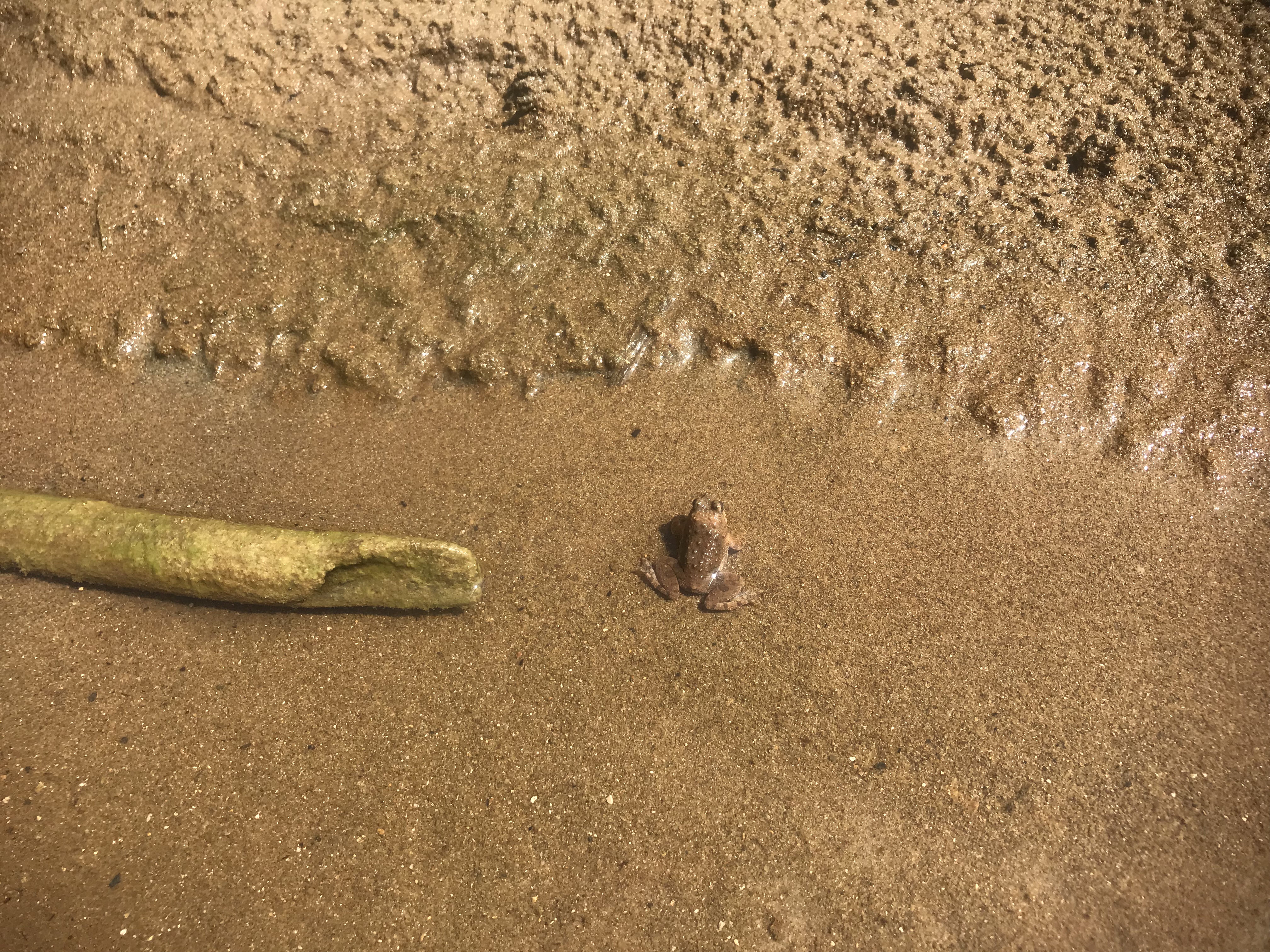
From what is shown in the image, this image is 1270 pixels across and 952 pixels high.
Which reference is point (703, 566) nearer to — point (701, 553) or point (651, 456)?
point (701, 553)

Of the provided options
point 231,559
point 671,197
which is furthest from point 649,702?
point 671,197

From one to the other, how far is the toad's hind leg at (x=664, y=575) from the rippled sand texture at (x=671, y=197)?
0.84m

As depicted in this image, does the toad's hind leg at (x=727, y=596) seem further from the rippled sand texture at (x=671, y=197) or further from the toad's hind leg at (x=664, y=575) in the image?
the rippled sand texture at (x=671, y=197)

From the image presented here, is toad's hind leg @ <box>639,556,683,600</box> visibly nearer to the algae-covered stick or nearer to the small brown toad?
the small brown toad

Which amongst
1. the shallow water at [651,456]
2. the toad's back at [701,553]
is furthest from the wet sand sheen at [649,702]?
the toad's back at [701,553]

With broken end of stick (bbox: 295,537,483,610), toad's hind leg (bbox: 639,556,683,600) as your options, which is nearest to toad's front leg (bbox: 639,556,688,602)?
toad's hind leg (bbox: 639,556,683,600)

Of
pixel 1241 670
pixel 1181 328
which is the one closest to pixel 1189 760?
pixel 1241 670

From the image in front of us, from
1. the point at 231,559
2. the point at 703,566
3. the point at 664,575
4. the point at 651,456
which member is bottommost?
the point at 231,559

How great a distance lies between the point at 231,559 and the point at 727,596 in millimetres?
1660

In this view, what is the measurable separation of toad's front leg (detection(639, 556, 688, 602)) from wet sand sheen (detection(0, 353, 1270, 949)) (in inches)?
2.5

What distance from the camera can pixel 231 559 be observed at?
2307mm

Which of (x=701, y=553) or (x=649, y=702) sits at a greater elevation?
(x=701, y=553)

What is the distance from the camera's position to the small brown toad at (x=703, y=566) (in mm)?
2373

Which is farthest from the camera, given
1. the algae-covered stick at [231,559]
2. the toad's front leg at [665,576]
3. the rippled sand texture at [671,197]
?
the rippled sand texture at [671,197]
